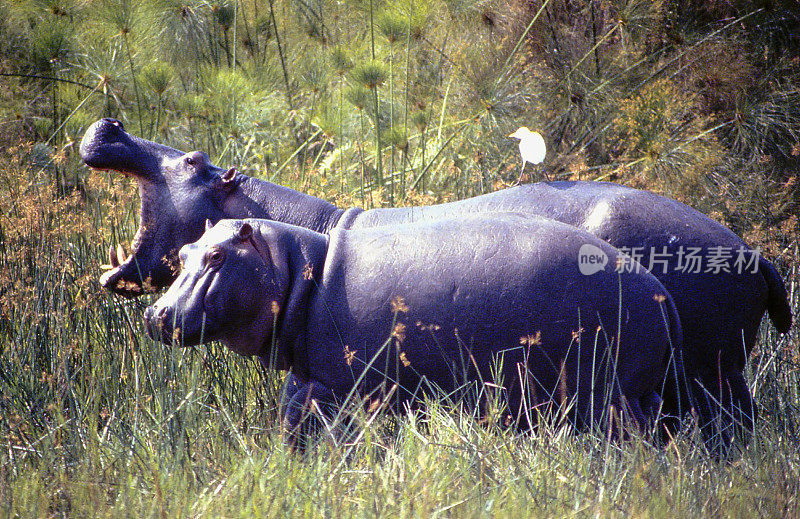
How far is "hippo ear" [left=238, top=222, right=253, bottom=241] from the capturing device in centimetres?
226

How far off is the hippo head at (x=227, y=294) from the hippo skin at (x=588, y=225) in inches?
9.1

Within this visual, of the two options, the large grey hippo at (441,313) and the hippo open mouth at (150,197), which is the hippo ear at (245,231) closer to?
the large grey hippo at (441,313)

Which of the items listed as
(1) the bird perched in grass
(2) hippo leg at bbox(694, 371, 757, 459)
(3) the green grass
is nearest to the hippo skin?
(2) hippo leg at bbox(694, 371, 757, 459)

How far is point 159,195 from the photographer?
2969 millimetres

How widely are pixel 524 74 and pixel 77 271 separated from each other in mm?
3170

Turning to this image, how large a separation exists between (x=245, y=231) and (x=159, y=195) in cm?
83

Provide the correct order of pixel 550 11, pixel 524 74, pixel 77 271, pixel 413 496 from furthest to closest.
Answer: pixel 550 11, pixel 524 74, pixel 77 271, pixel 413 496

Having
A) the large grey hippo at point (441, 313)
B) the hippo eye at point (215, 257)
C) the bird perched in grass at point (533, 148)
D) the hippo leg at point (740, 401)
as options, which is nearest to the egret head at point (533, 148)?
the bird perched in grass at point (533, 148)

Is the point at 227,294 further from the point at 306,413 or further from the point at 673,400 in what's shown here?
the point at 673,400

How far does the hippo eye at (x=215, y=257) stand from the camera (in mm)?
2230

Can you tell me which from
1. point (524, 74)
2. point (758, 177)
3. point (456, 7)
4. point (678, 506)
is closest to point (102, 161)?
point (678, 506)

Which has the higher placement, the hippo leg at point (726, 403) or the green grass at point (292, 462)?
the green grass at point (292, 462)

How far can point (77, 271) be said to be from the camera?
11.0 feet

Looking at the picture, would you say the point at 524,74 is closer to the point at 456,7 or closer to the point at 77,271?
the point at 456,7
